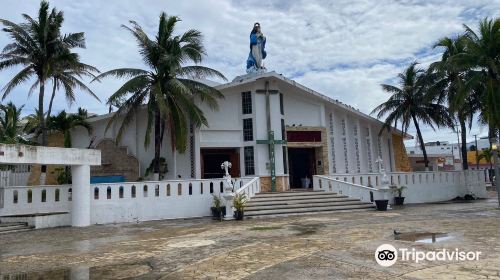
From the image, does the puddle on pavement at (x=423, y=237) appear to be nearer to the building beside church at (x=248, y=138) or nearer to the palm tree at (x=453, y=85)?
the building beside church at (x=248, y=138)

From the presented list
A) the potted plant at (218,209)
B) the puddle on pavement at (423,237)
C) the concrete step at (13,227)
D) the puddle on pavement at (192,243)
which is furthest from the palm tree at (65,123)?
the puddle on pavement at (423,237)

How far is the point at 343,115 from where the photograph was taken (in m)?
25.3

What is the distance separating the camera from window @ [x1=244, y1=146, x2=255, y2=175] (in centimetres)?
2158

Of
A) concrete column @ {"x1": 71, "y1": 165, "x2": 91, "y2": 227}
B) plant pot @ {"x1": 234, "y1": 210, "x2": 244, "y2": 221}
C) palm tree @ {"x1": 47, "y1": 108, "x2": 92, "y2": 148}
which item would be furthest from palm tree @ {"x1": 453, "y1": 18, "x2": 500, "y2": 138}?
palm tree @ {"x1": 47, "y1": 108, "x2": 92, "y2": 148}

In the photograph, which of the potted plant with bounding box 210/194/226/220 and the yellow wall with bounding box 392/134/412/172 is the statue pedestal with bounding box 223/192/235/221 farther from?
the yellow wall with bounding box 392/134/412/172

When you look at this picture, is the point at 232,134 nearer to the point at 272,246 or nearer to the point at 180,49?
the point at 180,49

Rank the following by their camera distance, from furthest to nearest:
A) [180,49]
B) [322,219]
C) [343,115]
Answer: [343,115]
[180,49]
[322,219]

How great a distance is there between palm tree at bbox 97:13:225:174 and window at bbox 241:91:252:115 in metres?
2.23

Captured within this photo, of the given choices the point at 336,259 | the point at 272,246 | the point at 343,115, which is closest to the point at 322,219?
the point at 272,246

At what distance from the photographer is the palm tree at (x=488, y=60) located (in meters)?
18.7

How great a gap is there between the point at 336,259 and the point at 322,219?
7127 millimetres

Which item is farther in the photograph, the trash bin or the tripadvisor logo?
the trash bin

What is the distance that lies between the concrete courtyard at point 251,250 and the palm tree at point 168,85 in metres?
6.52

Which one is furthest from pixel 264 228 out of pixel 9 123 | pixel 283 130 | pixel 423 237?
pixel 9 123
